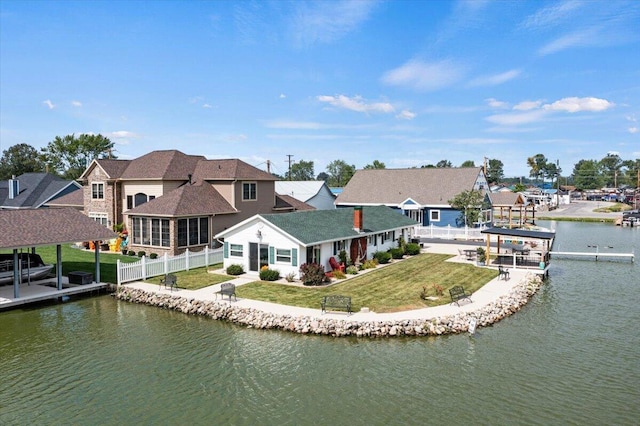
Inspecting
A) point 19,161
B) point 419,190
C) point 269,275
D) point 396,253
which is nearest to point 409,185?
point 419,190

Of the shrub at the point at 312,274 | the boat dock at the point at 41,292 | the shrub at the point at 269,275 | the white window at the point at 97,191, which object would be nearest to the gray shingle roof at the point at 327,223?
the shrub at the point at 312,274

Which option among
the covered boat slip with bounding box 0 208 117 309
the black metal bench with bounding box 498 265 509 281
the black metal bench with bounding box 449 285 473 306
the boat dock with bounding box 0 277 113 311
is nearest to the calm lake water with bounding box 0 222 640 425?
the boat dock with bounding box 0 277 113 311

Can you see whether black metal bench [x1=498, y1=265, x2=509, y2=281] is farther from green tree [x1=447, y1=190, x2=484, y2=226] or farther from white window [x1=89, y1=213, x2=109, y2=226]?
white window [x1=89, y1=213, x2=109, y2=226]

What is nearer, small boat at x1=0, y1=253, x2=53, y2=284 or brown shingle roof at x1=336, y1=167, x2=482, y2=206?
small boat at x1=0, y1=253, x2=53, y2=284

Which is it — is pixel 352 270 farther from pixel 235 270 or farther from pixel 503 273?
pixel 503 273

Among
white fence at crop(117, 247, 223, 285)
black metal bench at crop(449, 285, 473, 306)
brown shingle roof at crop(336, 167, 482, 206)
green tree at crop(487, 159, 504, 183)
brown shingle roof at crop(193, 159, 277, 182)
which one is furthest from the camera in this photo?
green tree at crop(487, 159, 504, 183)
